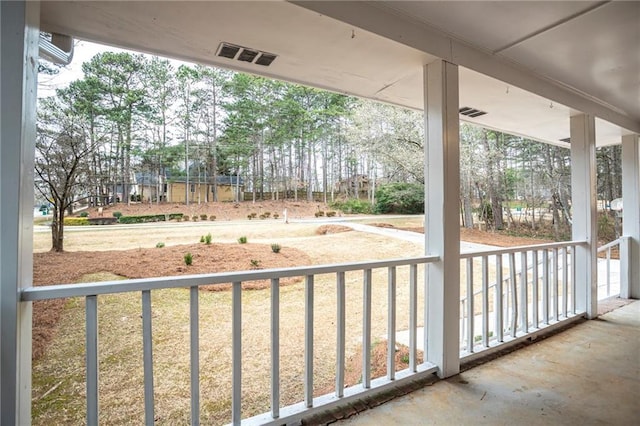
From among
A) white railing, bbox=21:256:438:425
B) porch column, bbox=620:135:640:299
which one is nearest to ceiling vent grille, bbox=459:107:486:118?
white railing, bbox=21:256:438:425

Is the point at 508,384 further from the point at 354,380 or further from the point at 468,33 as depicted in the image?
the point at 468,33

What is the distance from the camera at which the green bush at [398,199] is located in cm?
535

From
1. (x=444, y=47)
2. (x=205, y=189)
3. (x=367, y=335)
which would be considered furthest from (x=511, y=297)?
(x=205, y=189)

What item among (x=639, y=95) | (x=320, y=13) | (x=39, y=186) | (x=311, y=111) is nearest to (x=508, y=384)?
(x=320, y=13)

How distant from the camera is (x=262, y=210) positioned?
3.87 metres

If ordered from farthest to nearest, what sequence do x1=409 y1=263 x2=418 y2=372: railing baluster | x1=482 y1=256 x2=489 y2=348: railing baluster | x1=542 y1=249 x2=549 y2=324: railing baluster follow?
x1=542 y1=249 x2=549 y2=324: railing baluster < x1=482 y1=256 x2=489 y2=348: railing baluster < x1=409 y1=263 x2=418 y2=372: railing baluster

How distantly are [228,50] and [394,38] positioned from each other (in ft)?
3.37

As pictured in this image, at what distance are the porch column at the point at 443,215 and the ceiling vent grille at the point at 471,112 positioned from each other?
1094mm

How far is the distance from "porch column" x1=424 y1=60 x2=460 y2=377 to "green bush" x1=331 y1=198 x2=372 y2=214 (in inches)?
107

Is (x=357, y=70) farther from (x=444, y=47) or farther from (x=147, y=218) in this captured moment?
(x=147, y=218)

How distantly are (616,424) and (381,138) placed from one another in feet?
17.2

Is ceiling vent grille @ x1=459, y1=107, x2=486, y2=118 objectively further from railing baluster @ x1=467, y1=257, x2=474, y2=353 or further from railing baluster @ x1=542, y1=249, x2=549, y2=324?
railing baluster @ x1=467, y1=257, x2=474, y2=353

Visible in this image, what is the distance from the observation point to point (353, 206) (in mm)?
4977

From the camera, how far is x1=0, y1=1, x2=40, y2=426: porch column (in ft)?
3.30
